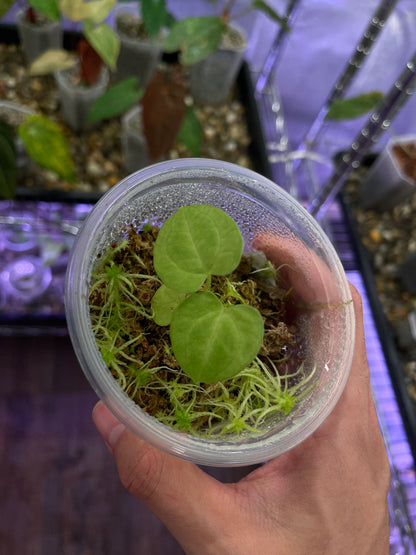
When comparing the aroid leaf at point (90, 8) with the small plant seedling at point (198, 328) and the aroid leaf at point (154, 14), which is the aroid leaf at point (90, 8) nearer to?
the aroid leaf at point (154, 14)

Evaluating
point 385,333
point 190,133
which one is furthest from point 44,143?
point 385,333

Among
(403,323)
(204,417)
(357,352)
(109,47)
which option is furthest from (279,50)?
(204,417)

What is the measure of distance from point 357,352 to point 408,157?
62 centimetres

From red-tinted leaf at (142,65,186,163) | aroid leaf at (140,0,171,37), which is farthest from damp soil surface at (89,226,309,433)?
aroid leaf at (140,0,171,37)

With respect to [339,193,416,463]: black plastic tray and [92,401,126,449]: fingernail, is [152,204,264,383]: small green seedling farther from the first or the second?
[339,193,416,463]: black plastic tray

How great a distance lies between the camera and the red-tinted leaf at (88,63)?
788 mm

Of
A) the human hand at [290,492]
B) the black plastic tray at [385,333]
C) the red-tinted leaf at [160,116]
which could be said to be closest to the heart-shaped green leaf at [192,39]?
the red-tinted leaf at [160,116]

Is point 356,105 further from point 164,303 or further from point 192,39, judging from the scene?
point 164,303

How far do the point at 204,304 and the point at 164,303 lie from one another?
0.18 feet

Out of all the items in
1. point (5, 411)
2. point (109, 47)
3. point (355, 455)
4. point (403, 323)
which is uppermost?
point (109, 47)

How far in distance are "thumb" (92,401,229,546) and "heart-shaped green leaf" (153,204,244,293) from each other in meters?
0.15

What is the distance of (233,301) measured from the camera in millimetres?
375

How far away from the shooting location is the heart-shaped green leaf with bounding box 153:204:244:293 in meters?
0.31

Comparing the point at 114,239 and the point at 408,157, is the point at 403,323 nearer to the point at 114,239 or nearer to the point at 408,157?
the point at 408,157
